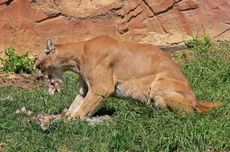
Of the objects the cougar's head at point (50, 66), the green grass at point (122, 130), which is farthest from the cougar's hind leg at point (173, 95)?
the cougar's head at point (50, 66)

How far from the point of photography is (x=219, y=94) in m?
9.89

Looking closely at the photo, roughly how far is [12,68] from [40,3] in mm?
1543

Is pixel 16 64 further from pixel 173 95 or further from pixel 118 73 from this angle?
pixel 173 95

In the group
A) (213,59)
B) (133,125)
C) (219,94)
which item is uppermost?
(133,125)

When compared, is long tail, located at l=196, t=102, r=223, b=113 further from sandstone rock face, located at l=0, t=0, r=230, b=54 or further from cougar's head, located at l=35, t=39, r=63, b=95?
sandstone rock face, located at l=0, t=0, r=230, b=54

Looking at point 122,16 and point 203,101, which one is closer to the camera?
point 203,101

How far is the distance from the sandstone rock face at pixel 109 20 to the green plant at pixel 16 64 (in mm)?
352

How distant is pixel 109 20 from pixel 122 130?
20.3ft

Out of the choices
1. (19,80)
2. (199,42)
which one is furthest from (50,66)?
(199,42)

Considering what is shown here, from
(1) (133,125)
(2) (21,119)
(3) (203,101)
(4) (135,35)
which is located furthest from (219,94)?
(4) (135,35)

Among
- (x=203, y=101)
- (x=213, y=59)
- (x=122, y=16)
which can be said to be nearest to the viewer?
(x=203, y=101)

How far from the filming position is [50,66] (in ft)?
30.6

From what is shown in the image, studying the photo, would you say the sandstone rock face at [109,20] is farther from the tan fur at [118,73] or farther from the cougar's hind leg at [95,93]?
the cougar's hind leg at [95,93]

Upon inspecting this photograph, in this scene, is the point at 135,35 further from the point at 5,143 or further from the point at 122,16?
the point at 5,143
